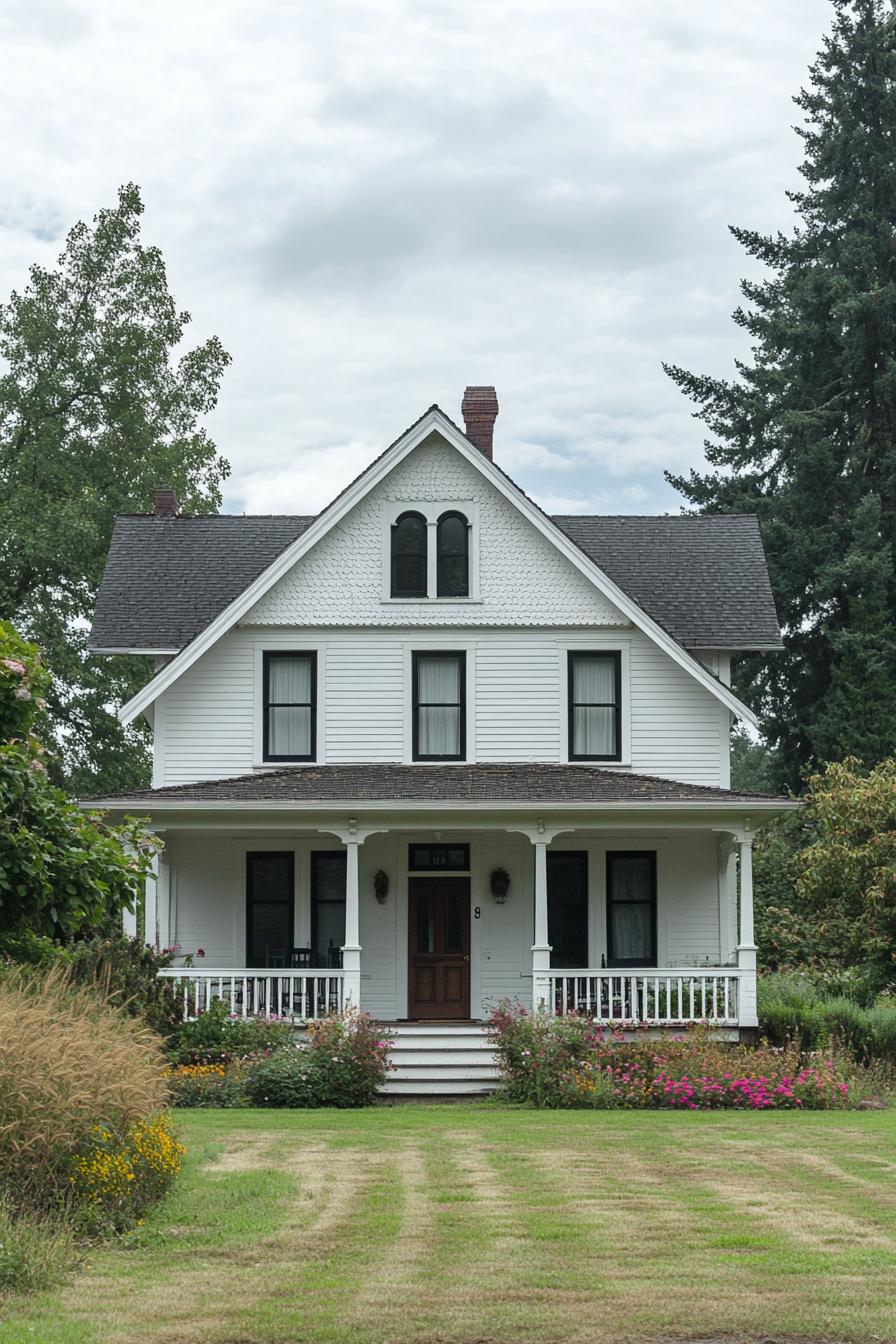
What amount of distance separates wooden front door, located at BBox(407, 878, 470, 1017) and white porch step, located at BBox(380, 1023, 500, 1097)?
1.90 m

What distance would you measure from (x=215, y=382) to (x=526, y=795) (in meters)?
21.7

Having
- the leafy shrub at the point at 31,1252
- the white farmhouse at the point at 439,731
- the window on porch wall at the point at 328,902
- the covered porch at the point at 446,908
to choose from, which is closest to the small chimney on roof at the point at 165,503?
the white farmhouse at the point at 439,731

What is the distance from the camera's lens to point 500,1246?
9898mm

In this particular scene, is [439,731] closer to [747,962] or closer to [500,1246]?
[747,962]

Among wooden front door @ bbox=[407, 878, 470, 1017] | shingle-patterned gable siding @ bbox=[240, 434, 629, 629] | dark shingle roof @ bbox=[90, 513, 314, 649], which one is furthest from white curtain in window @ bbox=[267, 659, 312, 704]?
wooden front door @ bbox=[407, 878, 470, 1017]

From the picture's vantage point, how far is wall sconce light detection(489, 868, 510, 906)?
1014 inches

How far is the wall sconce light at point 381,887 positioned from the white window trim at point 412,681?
1739 millimetres

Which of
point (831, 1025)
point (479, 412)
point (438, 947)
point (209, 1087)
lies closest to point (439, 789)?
point (438, 947)

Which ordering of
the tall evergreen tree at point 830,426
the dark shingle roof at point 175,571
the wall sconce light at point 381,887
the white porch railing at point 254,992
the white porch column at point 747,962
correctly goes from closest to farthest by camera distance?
1. the white porch railing at point 254,992
2. the white porch column at point 747,962
3. the wall sconce light at point 381,887
4. the dark shingle roof at point 175,571
5. the tall evergreen tree at point 830,426

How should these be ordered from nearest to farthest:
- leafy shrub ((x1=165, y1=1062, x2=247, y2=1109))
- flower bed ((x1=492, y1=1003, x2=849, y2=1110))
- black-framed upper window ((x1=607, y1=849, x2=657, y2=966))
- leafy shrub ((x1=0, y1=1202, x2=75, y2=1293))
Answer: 1. leafy shrub ((x1=0, y1=1202, x2=75, y2=1293))
2. leafy shrub ((x1=165, y1=1062, x2=247, y2=1109))
3. flower bed ((x1=492, y1=1003, x2=849, y2=1110))
4. black-framed upper window ((x1=607, y1=849, x2=657, y2=966))

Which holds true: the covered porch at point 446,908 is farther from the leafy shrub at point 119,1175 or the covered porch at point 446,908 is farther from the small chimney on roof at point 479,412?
the leafy shrub at point 119,1175

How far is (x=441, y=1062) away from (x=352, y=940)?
200cm

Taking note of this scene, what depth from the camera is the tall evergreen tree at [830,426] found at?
40.9m

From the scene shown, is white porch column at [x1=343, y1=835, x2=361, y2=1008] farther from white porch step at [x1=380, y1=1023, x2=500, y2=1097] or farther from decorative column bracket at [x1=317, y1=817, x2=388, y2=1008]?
white porch step at [x1=380, y1=1023, x2=500, y2=1097]
